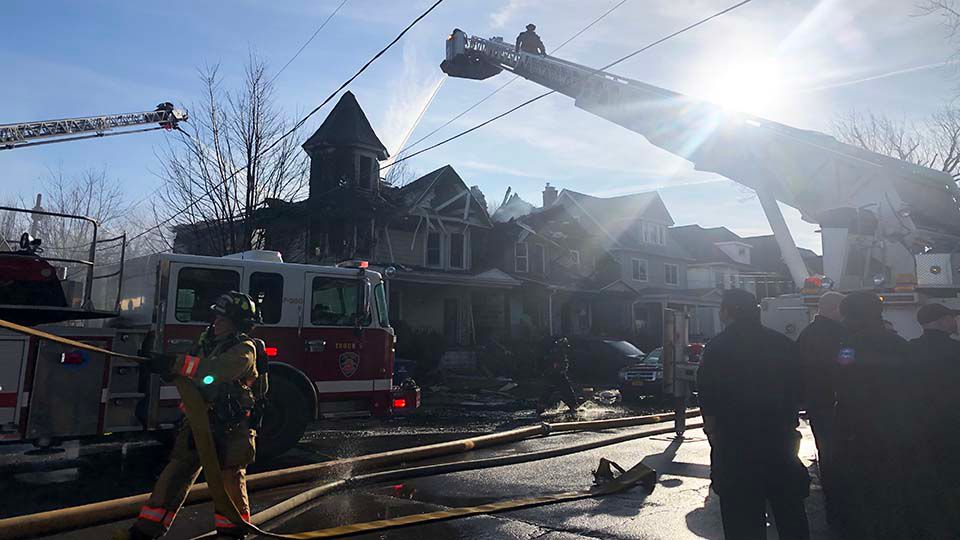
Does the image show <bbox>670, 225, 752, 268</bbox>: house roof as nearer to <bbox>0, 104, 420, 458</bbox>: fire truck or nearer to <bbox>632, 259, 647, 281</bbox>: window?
<bbox>632, 259, 647, 281</bbox>: window

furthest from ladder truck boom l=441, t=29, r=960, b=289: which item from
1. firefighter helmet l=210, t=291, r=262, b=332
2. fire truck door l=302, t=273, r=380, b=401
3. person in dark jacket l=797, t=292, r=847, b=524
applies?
firefighter helmet l=210, t=291, r=262, b=332

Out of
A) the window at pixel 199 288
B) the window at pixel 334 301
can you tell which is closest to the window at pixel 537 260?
the window at pixel 334 301

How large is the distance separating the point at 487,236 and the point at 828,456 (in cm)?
2606

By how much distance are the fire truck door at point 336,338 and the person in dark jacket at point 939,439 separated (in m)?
6.19

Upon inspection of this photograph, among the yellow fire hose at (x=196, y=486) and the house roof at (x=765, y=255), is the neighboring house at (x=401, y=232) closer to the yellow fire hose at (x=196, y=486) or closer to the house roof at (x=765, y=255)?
the yellow fire hose at (x=196, y=486)

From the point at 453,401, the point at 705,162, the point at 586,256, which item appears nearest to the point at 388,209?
the point at 453,401

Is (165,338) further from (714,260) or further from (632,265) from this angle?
(714,260)

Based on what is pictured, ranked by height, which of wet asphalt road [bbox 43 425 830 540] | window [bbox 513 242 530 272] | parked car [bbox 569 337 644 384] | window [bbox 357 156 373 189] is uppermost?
window [bbox 357 156 373 189]

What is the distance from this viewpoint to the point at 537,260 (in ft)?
104

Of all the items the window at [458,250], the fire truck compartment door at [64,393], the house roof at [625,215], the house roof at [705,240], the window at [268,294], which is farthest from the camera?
the house roof at [705,240]

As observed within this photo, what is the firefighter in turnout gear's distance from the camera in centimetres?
430

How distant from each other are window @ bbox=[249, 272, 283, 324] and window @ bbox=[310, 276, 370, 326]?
42 centimetres

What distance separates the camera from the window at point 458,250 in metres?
28.4

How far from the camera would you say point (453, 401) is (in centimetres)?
1664
